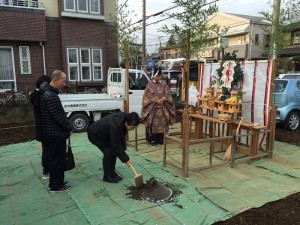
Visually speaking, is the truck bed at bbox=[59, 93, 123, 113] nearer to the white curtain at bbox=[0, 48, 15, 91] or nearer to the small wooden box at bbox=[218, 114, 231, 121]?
the small wooden box at bbox=[218, 114, 231, 121]

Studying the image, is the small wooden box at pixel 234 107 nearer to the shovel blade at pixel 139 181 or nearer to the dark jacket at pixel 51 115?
the shovel blade at pixel 139 181

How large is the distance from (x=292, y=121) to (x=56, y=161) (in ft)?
20.5

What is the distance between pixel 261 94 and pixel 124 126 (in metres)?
2.76

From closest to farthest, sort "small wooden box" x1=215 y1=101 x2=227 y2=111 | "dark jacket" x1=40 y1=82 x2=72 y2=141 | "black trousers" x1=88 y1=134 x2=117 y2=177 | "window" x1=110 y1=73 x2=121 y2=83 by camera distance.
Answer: "dark jacket" x1=40 y1=82 x2=72 y2=141, "black trousers" x1=88 y1=134 x2=117 y2=177, "small wooden box" x1=215 y1=101 x2=227 y2=111, "window" x1=110 y1=73 x2=121 y2=83

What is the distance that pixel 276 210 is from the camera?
3178mm

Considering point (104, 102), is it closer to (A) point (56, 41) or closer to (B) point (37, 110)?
(B) point (37, 110)

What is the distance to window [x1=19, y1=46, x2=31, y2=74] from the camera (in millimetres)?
11367

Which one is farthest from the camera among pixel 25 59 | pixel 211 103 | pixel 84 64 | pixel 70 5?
pixel 84 64

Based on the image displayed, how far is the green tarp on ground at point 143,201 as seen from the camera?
3.01 metres

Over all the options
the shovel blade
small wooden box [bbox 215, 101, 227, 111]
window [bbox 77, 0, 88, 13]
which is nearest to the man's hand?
small wooden box [bbox 215, 101, 227, 111]

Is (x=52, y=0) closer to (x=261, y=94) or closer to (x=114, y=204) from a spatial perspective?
(x=261, y=94)

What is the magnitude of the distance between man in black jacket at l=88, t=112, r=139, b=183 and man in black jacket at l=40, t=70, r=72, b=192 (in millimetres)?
454

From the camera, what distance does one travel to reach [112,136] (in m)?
3.55

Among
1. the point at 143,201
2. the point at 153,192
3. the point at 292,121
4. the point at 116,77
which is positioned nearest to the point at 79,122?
the point at 116,77
